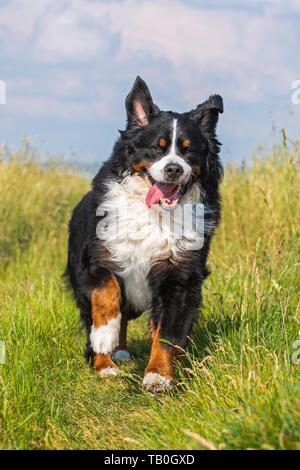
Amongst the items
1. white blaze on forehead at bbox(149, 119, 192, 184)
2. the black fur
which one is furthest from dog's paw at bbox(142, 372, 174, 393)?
white blaze on forehead at bbox(149, 119, 192, 184)

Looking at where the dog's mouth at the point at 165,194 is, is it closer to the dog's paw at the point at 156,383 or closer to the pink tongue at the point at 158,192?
the pink tongue at the point at 158,192

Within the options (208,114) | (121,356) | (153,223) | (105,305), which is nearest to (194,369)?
(105,305)

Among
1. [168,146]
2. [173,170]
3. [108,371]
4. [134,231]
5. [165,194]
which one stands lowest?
[108,371]

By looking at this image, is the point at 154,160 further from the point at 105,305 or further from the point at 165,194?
the point at 105,305

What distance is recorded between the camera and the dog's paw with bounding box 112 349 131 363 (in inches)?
235

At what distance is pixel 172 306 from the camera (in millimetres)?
5102

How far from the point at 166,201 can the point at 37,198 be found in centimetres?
555

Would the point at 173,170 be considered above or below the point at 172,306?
above

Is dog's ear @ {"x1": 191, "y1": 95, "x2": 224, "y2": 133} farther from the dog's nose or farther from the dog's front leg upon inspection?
the dog's front leg

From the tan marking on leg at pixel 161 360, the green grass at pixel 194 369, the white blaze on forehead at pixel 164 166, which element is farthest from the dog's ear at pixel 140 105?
the tan marking on leg at pixel 161 360

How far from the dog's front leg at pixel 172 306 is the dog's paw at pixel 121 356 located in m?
0.87

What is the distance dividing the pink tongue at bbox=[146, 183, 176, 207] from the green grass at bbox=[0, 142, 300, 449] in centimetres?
79

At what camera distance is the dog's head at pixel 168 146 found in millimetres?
4941

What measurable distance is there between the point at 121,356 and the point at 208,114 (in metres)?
1.90
